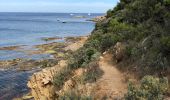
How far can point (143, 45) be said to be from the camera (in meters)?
16.4

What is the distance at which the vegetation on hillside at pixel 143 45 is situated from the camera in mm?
12547

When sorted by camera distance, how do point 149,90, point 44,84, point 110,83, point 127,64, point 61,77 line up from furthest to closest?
point 44,84, point 61,77, point 127,64, point 110,83, point 149,90

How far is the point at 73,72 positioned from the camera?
18.4 meters

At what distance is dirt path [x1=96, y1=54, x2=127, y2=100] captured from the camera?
13.8 metres

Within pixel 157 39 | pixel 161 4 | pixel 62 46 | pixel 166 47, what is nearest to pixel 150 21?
pixel 161 4

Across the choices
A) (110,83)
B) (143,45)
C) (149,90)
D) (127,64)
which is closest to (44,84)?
(127,64)

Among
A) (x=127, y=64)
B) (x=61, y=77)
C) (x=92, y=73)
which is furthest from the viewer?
(x=61, y=77)

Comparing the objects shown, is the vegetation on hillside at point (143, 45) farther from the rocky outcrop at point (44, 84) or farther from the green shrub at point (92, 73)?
the rocky outcrop at point (44, 84)

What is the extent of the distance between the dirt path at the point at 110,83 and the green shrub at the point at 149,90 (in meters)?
1.04

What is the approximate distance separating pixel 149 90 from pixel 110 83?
3.01 m

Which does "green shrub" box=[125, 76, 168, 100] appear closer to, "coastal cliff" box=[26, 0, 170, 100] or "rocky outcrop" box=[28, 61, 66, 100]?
"coastal cliff" box=[26, 0, 170, 100]

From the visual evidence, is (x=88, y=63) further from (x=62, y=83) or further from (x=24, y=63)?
(x=24, y=63)

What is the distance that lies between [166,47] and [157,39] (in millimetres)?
1495

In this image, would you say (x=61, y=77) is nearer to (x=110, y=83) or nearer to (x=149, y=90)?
(x=110, y=83)
